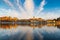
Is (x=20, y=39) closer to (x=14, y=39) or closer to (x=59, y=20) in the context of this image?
(x=14, y=39)

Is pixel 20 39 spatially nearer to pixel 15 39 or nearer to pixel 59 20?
pixel 15 39

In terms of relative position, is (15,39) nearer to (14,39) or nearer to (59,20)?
(14,39)

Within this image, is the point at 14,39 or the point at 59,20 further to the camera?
the point at 59,20

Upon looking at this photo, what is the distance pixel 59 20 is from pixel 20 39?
52.6 metres

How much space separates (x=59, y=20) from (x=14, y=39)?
173ft

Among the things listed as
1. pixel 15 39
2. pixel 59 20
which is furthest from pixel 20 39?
pixel 59 20

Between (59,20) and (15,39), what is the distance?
173 feet

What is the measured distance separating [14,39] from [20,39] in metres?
0.44

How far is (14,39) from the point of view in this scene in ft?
34.1

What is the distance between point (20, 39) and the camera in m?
10.5

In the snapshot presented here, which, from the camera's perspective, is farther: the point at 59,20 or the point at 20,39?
the point at 59,20

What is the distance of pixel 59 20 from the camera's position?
61312mm

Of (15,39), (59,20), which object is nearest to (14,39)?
(15,39)
